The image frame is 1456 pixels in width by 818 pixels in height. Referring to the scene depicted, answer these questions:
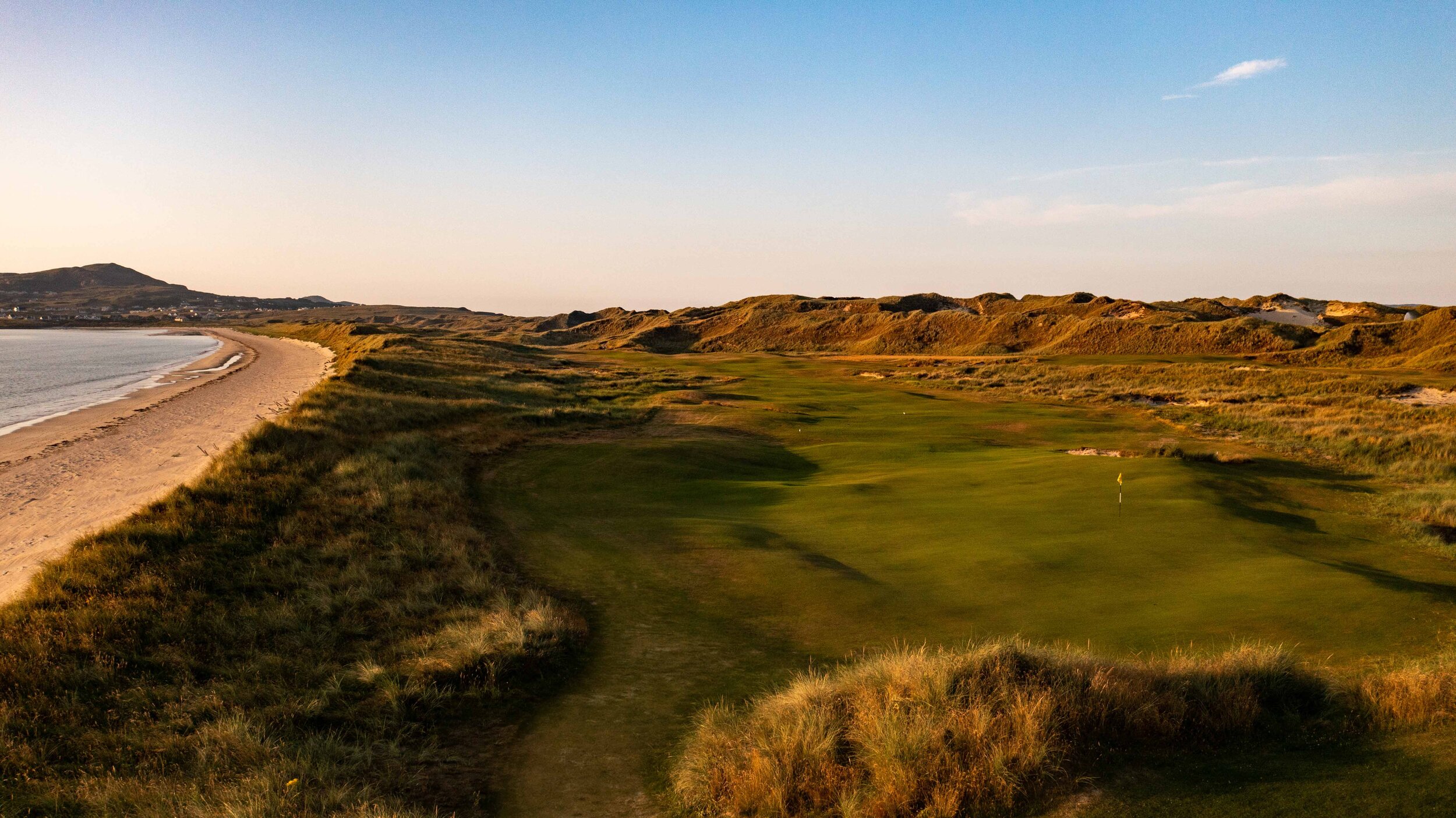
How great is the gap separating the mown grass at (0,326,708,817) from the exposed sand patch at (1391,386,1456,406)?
42.9 meters

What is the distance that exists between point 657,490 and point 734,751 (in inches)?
489

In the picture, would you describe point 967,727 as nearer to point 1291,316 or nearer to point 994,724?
point 994,724

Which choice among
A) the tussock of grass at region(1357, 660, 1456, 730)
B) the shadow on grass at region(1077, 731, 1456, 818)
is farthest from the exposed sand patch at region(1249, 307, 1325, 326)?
the shadow on grass at region(1077, 731, 1456, 818)

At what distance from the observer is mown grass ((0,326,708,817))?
6.15 m

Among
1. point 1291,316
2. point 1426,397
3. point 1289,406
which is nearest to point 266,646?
point 1289,406

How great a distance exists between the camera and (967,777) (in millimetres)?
5250

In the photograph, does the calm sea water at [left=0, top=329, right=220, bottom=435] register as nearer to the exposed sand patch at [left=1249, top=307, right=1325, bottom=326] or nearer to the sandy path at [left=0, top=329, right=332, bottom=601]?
the sandy path at [left=0, top=329, right=332, bottom=601]

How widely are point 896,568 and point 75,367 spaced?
81888mm

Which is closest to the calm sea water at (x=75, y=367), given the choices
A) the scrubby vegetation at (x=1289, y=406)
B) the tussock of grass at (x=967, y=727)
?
the tussock of grass at (x=967, y=727)

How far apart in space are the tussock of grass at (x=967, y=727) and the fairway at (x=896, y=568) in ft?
3.68

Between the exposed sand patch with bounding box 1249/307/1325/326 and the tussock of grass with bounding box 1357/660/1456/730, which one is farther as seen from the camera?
the exposed sand patch with bounding box 1249/307/1325/326

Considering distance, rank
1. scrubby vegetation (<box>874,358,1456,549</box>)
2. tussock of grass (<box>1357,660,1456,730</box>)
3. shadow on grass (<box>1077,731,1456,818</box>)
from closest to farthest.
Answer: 1. shadow on grass (<box>1077,731,1456,818</box>)
2. tussock of grass (<box>1357,660,1456,730</box>)
3. scrubby vegetation (<box>874,358,1456,549</box>)

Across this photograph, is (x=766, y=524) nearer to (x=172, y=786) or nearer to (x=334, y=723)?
(x=334, y=723)

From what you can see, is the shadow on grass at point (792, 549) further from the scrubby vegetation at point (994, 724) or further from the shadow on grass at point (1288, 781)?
the shadow on grass at point (1288, 781)
